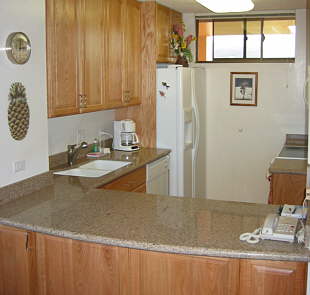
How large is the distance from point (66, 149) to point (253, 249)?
255cm

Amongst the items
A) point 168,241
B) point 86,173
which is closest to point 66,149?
point 86,173

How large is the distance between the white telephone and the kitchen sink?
6.15ft

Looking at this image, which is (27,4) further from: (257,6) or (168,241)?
(257,6)

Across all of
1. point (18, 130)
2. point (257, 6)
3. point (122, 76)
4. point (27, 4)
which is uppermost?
point (257, 6)

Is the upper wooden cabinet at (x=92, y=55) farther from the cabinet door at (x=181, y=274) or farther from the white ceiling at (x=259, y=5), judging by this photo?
the cabinet door at (x=181, y=274)

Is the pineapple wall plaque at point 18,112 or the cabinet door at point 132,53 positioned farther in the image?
the cabinet door at point 132,53

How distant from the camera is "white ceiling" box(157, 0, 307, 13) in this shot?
4.98 meters

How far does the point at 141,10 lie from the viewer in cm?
506

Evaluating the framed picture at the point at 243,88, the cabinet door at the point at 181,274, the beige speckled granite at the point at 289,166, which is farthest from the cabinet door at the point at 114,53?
the cabinet door at the point at 181,274

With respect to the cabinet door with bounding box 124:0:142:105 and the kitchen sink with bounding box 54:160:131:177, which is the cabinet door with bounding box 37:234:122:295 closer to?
the kitchen sink with bounding box 54:160:131:177

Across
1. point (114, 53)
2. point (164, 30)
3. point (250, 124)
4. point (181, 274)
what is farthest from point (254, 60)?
point (181, 274)

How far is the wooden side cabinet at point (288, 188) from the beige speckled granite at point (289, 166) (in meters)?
0.04

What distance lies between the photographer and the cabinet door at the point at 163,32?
5096 mm

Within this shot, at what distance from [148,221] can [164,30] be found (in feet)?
10.1
